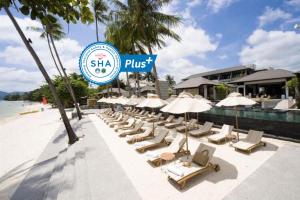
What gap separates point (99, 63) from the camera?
7465 millimetres

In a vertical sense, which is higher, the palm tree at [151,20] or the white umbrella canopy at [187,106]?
the palm tree at [151,20]

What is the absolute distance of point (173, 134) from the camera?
10500 millimetres

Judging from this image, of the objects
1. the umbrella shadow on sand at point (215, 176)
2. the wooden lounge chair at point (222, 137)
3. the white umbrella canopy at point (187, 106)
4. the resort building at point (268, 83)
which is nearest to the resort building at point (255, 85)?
the resort building at point (268, 83)

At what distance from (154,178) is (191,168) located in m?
1.11

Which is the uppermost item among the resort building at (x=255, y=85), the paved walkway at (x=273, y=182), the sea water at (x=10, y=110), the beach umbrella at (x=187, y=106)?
the resort building at (x=255, y=85)

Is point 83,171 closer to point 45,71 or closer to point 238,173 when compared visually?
point 238,173

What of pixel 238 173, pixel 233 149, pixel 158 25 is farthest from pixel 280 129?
pixel 158 25

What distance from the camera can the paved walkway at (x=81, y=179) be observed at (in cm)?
457

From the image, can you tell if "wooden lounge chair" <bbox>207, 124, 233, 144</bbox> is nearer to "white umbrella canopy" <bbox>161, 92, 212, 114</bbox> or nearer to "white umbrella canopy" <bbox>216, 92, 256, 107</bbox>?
"white umbrella canopy" <bbox>216, 92, 256, 107</bbox>

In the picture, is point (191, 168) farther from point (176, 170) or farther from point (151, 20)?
point (151, 20)

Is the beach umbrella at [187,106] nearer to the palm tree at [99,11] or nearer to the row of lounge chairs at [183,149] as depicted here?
the row of lounge chairs at [183,149]

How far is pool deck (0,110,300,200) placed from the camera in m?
4.39

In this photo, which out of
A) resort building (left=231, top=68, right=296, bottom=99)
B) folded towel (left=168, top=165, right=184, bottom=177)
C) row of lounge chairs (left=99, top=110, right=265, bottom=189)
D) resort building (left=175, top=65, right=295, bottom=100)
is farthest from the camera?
resort building (left=175, top=65, right=295, bottom=100)

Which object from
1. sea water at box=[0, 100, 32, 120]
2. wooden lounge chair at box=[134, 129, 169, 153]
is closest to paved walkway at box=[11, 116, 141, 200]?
wooden lounge chair at box=[134, 129, 169, 153]
